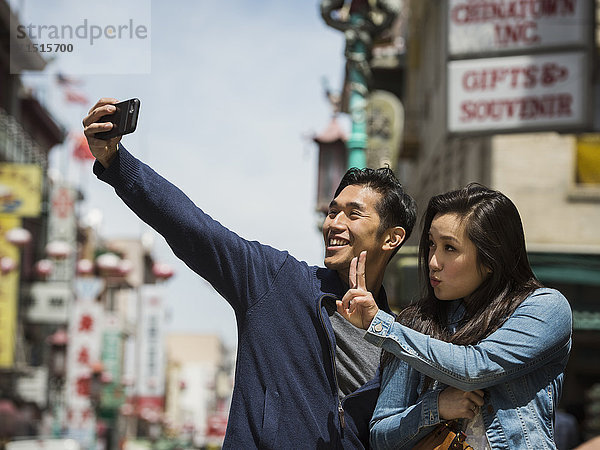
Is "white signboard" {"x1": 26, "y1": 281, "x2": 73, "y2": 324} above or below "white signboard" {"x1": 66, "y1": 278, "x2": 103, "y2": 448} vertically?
above

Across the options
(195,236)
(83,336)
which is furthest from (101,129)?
(83,336)

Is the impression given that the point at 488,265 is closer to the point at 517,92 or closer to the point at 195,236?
the point at 195,236


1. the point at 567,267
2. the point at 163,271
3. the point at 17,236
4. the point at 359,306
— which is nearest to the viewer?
the point at 359,306

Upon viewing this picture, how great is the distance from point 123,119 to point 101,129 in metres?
0.09

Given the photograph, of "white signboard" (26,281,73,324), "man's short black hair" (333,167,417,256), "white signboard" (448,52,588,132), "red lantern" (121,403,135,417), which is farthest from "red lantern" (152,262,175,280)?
"red lantern" (121,403,135,417)

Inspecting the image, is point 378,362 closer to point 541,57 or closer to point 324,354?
point 324,354

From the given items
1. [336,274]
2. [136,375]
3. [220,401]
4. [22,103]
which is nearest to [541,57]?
[336,274]

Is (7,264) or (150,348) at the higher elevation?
(7,264)

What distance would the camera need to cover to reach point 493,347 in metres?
3.11

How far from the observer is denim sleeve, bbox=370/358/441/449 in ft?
10.7

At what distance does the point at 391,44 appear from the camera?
3291cm

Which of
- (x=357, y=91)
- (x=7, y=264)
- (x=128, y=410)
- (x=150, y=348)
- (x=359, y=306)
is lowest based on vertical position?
(x=128, y=410)

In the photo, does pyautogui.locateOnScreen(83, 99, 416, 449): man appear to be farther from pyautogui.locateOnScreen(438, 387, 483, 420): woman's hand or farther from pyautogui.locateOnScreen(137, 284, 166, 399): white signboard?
pyautogui.locateOnScreen(137, 284, 166, 399): white signboard

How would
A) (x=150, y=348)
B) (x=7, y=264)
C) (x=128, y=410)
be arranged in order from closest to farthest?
(x=7, y=264) → (x=128, y=410) → (x=150, y=348)
